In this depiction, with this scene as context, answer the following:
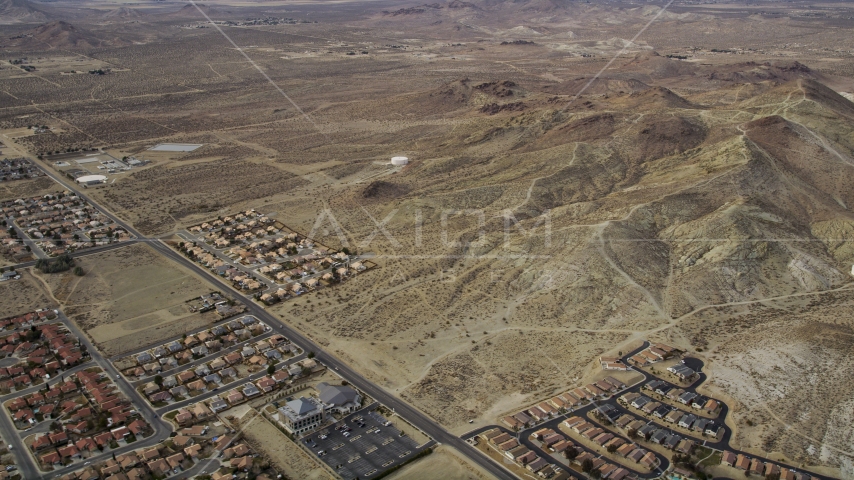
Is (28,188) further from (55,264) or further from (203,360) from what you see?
(203,360)

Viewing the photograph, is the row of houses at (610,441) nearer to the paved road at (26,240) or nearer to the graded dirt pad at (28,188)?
the paved road at (26,240)

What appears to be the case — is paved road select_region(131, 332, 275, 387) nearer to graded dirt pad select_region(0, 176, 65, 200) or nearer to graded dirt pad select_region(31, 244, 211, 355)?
graded dirt pad select_region(31, 244, 211, 355)

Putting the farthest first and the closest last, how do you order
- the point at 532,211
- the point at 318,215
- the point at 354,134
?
the point at 354,134 → the point at 318,215 → the point at 532,211

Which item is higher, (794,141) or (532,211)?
(794,141)

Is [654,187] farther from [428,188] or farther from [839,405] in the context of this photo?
[839,405]

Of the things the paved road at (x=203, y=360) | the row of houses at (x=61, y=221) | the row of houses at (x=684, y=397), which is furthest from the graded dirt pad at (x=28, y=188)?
the row of houses at (x=684, y=397)

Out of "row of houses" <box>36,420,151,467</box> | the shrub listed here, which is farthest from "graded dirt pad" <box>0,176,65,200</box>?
"row of houses" <box>36,420,151,467</box>

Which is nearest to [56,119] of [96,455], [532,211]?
[532,211]

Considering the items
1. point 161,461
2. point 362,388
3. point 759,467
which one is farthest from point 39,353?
point 759,467
